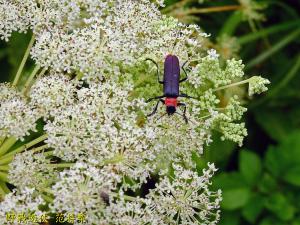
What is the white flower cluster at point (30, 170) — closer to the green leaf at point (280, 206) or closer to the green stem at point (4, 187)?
the green stem at point (4, 187)

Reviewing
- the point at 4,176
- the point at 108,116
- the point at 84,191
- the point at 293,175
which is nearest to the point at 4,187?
the point at 4,176

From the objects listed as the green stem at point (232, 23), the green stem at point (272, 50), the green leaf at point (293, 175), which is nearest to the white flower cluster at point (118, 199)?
the green leaf at point (293, 175)

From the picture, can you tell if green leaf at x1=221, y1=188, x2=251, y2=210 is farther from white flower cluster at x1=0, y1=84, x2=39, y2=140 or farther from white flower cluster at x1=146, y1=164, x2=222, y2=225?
white flower cluster at x1=0, y1=84, x2=39, y2=140

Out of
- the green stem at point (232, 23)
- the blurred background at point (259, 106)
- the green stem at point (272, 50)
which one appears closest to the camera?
the blurred background at point (259, 106)

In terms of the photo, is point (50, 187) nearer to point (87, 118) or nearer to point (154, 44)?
point (87, 118)

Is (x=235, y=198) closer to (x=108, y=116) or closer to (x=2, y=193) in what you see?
(x=108, y=116)

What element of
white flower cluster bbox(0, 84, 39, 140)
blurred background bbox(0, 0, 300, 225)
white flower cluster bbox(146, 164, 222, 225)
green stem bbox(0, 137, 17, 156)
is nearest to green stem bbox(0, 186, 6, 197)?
green stem bbox(0, 137, 17, 156)

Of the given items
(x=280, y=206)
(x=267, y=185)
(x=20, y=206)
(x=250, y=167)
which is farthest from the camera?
(x=250, y=167)
